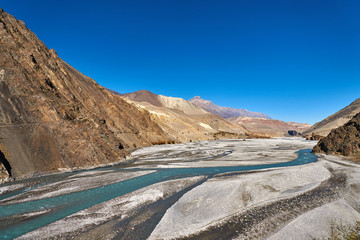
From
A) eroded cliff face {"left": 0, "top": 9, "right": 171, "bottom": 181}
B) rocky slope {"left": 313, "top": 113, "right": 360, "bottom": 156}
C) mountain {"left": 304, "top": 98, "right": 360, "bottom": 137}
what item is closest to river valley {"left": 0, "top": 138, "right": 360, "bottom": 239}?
eroded cliff face {"left": 0, "top": 9, "right": 171, "bottom": 181}

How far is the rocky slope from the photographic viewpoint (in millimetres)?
25203

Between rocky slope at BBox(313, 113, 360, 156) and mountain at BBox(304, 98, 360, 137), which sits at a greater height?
mountain at BBox(304, 98, 360, 137)

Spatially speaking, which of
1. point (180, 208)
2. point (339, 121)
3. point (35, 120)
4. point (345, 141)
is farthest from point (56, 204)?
point (339, 121)

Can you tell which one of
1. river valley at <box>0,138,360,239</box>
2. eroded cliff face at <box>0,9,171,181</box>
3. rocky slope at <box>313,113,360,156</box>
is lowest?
river valley at <box>0,138,360,239</box>

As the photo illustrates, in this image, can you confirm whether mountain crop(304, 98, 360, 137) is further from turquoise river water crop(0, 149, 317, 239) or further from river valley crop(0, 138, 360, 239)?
turquoise river water crop(0, 149, 317, 239)

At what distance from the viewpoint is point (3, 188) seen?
488 inches

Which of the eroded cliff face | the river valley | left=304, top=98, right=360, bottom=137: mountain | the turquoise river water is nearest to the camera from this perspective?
the river valley

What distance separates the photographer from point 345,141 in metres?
27.4

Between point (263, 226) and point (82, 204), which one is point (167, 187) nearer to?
point (82, 204)

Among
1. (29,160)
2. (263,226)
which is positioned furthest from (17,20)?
(263,226)

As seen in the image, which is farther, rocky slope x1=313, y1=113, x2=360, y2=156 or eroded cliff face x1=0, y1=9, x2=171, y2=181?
rocky slope x1=313, y1=113, x2=360, y2=156

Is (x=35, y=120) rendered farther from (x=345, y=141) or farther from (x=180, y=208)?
(x=345, y=141)

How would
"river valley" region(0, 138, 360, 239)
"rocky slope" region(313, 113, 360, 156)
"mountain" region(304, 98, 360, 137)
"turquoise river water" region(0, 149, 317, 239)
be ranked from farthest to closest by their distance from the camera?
"mountain" region(304, 98, 360, 137)
"rocky slope" region(313, 113, 360, 156)
"turquoise river water" region(0, 149, 317, 239)
"river valley" region(0, 138, 360, 239)

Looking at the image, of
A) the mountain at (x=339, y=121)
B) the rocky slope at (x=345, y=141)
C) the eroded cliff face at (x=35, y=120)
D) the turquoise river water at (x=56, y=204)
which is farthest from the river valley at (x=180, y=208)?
the mountain at (x=339, y=121)
